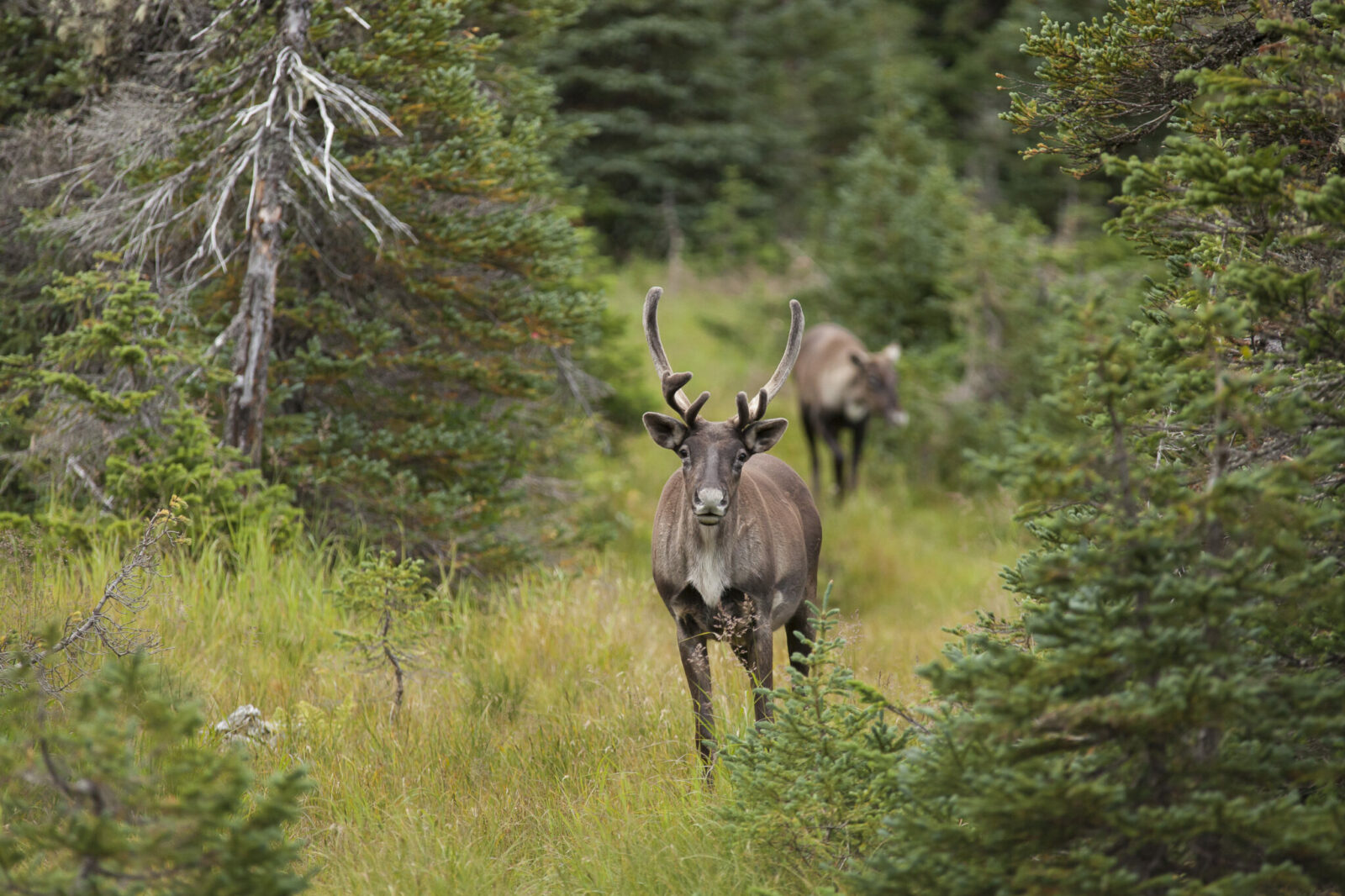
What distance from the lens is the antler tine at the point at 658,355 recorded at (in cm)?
560

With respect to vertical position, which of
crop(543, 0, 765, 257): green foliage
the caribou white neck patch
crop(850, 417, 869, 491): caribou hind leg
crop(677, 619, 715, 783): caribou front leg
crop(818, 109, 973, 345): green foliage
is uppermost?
crop(543, 0, 765, 257): green foliage

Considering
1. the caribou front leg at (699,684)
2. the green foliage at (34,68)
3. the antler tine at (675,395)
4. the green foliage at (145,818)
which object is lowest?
the green foliage at (145,818)

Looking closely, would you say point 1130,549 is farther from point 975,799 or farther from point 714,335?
point 714,335

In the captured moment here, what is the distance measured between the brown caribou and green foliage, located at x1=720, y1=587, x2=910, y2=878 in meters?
1.00

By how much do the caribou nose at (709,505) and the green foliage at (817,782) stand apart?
104 cm

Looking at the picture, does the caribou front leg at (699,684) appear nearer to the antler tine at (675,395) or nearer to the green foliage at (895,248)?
the antler tine at (675,395)

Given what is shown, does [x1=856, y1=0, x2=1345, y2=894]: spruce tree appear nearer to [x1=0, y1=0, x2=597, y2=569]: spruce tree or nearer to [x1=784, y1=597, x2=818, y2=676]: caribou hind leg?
[x1=784, y1=597, x2=818, y2=676]: caribou hind leg

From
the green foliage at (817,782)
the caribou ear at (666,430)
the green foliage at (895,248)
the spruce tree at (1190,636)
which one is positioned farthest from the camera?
the green foliage at (895,248)

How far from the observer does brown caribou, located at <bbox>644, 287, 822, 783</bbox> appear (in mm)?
5250

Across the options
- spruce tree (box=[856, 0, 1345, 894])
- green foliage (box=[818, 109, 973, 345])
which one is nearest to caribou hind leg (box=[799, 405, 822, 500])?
green foliage (box=[818, 109, 973, 345])

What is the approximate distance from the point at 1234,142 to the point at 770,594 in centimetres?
288

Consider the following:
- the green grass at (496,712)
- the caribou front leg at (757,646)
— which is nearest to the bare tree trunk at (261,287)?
the green grass at (496,712)

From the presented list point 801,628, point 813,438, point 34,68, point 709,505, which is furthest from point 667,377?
point 813,438

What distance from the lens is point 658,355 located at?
19.4 ft
